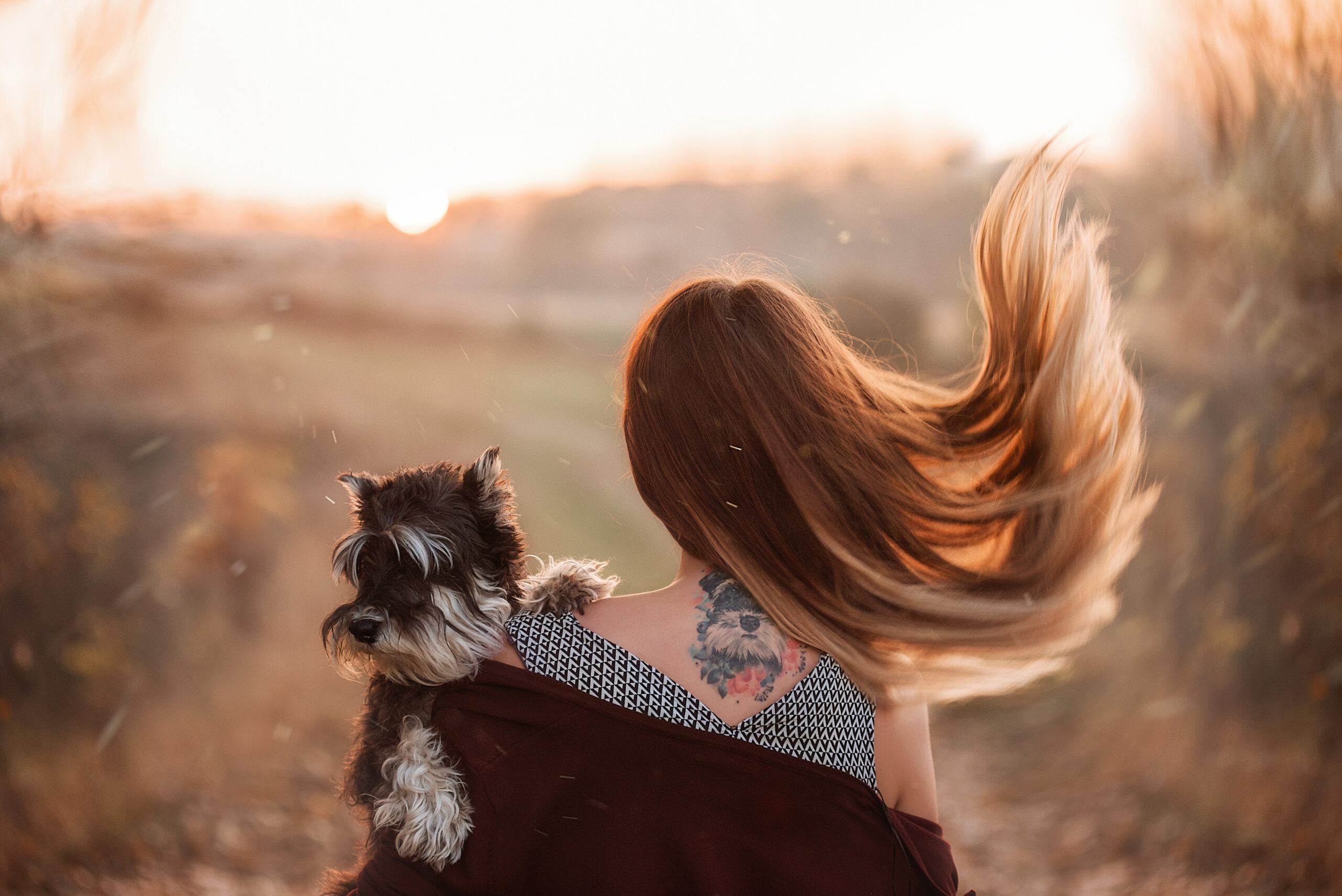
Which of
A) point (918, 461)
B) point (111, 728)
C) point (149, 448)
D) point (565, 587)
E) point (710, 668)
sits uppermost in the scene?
point (149, 448)

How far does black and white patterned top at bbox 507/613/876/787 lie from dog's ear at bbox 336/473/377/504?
0.59 meters

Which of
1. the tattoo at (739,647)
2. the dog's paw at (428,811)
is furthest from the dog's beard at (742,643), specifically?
the dog's paw at (428,811)

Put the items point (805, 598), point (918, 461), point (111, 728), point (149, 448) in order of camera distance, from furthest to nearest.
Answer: point (149, 448) → point (111, 728) → point (918, 461) → point (805, 598)

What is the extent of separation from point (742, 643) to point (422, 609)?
2.46 feet

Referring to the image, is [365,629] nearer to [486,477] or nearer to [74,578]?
[486,477]

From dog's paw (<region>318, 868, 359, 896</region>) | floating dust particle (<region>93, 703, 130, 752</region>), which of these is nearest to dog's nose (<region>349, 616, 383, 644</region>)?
dog's paw (<region>318, 868, 359, 896</region>)

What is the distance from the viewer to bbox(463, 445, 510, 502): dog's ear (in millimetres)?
2082

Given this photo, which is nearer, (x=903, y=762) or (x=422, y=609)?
(x=422, y=609)

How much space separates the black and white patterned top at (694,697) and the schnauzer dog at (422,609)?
14 cm

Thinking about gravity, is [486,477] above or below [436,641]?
above

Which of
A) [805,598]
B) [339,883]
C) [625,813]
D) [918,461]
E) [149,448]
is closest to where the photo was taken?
[625,813]

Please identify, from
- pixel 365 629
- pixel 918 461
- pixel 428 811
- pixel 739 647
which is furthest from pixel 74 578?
pixel 918 461

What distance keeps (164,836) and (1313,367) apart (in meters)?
9.57

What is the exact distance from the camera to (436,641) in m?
1.79
